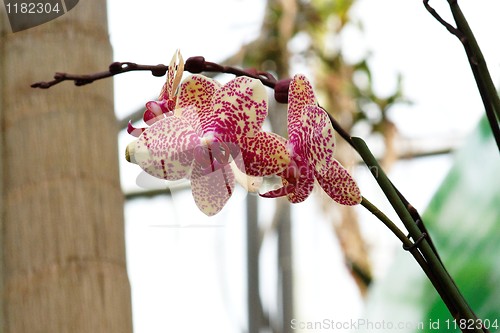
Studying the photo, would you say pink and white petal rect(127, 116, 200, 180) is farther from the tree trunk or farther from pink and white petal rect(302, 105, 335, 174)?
the tree trunk

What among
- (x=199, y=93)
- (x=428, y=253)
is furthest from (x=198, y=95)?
(x=428, y=253)

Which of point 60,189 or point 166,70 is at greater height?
point 166,70

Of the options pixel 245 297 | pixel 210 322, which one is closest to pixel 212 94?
pixel 210 322

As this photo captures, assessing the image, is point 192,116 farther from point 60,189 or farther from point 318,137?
point 60,189

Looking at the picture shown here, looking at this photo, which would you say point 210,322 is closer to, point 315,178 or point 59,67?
point 59,67

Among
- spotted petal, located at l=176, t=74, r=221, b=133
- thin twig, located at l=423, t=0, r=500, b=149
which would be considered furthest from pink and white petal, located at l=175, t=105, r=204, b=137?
thin twig, located at l=423, t=0, r=500, b=149

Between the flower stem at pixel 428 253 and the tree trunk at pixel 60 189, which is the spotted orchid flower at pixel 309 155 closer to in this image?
the flower stem at pixel 428 253

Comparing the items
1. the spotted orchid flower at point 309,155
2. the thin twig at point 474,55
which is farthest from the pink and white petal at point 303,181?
the thin twig at point 474,55
